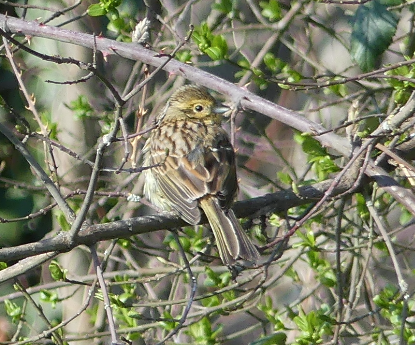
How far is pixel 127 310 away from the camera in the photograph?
15.6 feet

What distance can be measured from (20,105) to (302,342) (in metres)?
4.30

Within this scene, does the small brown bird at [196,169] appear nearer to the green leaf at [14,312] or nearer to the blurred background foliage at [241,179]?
the blurred background foliage at [241,179]

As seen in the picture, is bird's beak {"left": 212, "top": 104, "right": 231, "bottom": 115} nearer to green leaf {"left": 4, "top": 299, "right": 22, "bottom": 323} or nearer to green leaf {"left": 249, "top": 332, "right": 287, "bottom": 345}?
green leaf {"left": 249, "top": 332, "right": 287, "bottom": 345}

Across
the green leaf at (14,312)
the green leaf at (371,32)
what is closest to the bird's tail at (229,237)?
the green leaf at (371,32)

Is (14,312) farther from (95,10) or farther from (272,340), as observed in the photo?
(95,10)

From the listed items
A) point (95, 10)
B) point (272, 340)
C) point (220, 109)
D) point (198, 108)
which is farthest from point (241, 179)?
point (95, 10)

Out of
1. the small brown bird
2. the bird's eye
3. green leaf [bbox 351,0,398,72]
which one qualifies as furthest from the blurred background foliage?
the bird's eye

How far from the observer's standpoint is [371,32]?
417cm

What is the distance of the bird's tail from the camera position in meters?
3.58

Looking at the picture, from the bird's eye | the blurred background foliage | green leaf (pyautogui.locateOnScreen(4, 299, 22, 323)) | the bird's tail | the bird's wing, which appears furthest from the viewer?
the bird's eye

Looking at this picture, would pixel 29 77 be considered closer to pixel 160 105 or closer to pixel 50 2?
pixel 50 2

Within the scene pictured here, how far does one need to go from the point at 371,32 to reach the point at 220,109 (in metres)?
1.07

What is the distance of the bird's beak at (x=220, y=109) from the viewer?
4683 millimetres

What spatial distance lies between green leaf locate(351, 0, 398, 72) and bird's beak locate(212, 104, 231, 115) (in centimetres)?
83
